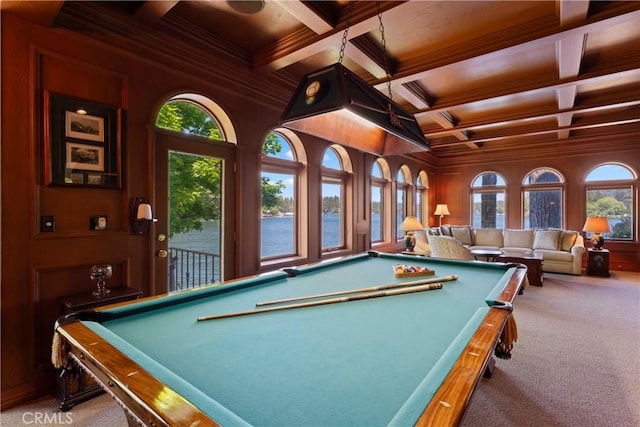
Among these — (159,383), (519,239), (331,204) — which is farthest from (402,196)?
(159,383)

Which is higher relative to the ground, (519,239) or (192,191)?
(192,191)

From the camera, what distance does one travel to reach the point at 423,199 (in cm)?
866

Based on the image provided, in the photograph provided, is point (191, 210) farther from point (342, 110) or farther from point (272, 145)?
point (342, 110)

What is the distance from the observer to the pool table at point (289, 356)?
2.45 feet

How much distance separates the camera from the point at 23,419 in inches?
74.5

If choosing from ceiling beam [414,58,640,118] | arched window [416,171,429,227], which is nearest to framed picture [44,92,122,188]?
ceiling beam [414,58,640,118]

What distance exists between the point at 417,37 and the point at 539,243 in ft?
18.4

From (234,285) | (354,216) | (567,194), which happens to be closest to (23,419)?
(234,285)

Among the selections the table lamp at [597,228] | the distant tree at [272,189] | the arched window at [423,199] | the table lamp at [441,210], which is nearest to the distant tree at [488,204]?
the table lamp at [441,210]

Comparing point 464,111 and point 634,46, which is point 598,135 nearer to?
point 464,111

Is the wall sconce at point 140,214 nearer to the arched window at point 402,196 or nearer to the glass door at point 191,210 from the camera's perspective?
the glass door at point 191,210

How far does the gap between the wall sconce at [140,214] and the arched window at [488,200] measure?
8.19 m

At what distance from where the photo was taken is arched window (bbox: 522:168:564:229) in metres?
7.32

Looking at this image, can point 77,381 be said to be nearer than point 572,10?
Yes
